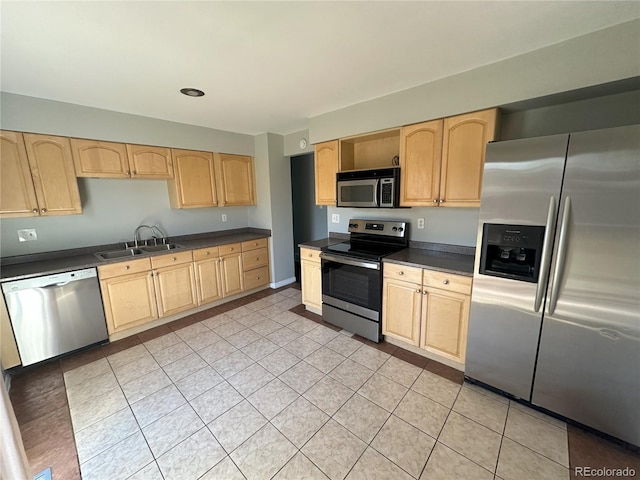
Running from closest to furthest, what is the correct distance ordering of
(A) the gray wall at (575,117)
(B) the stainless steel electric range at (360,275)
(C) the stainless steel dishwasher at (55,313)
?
1. (A) the gray wall at (575,117)
2. (C) the stainless steel dishwasher at (55,313)
3. (B) the stainless steel electric range at (360,275)

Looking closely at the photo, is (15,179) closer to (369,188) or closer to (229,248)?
(229,248)

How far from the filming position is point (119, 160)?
288 cm

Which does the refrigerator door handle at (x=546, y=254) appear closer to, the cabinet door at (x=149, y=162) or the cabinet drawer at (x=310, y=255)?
the cabinet drawer at (x=310, y=255)

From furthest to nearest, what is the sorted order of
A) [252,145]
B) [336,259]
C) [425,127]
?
[252,145] < [336,259] < [425,127]

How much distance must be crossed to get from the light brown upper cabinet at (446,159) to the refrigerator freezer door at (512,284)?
0.36 m

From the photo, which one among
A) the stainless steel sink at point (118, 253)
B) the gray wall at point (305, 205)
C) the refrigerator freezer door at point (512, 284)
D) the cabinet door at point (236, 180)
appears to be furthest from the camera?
the gray wall at point (305, 205)

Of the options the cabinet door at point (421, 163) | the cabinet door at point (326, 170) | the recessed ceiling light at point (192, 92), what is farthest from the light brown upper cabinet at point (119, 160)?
the cabinet door at point (421, 163)

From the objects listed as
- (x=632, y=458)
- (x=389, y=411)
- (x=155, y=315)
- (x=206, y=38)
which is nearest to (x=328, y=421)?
(x=389, y=411)

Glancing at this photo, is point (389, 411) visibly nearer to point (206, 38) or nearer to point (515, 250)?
point (515, 250)

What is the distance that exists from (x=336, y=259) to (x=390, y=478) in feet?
5.80

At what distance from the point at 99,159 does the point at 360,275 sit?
3014 mm

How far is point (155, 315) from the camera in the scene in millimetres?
3043

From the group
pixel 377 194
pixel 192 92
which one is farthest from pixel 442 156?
pixel 192 92

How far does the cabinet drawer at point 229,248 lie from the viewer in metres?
3.57
